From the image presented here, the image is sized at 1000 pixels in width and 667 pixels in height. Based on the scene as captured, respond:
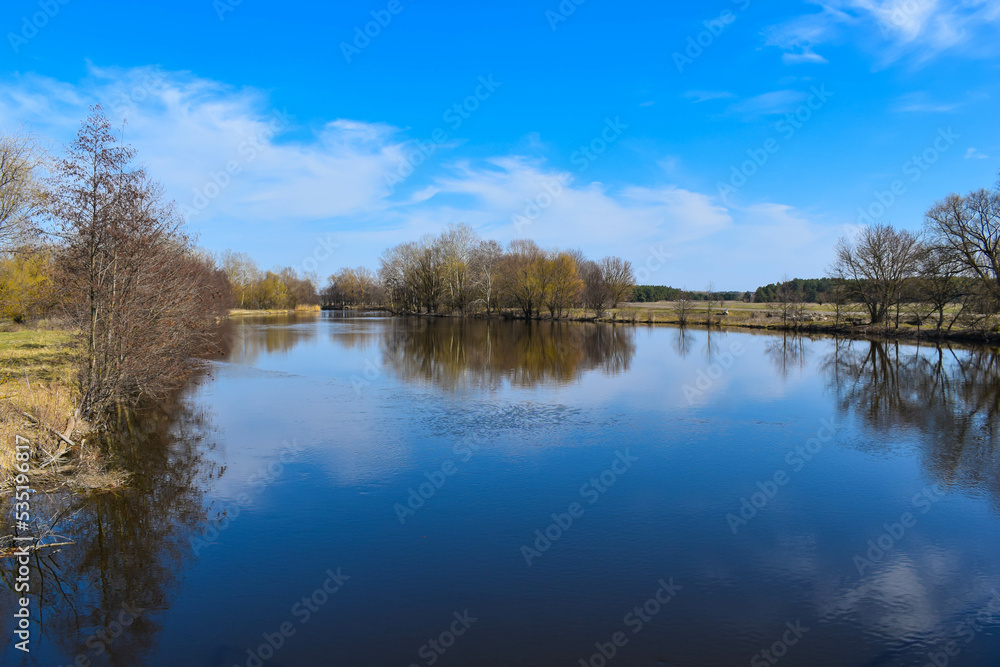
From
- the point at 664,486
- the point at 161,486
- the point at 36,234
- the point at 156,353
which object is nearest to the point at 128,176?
the point at 36,234

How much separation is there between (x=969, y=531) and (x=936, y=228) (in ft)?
111

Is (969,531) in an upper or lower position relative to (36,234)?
lower

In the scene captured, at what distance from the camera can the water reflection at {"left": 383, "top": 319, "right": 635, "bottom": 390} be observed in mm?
19984

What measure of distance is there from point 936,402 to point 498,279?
52.6m

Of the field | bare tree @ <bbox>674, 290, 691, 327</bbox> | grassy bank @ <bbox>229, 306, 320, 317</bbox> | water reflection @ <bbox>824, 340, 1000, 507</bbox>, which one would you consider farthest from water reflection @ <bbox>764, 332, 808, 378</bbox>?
grassy bank @ <bbox>229, 306, 320, 317</bbox>

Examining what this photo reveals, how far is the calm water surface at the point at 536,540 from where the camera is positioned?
5.12m

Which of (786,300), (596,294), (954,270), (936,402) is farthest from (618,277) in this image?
(936,402)

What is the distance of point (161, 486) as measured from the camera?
887 cm

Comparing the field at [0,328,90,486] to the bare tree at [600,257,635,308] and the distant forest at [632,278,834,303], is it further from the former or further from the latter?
the bare tree at [600,257,635,308]

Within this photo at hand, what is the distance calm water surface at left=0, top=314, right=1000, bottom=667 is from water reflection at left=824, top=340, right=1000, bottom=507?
111 mm

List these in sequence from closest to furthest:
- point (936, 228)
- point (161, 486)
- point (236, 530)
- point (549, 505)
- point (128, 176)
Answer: point (236, 530)
point (549, 505)
point (161, 486)
point (128, 176)
point (936, 228)

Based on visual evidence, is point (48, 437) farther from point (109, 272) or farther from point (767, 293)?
point (767, 293)

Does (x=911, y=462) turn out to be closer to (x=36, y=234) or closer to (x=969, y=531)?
(x=969, y=531)

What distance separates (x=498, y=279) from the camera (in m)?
66.2
